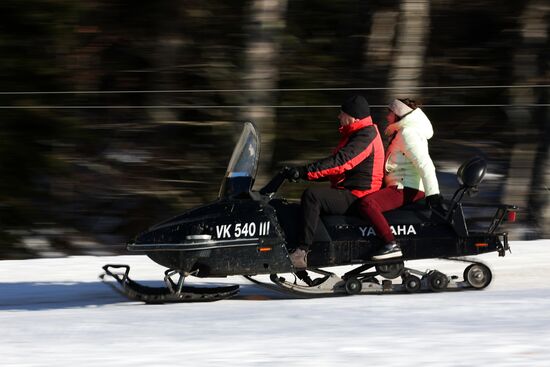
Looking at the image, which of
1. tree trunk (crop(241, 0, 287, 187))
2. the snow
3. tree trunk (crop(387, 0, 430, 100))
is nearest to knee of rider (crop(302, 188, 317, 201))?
the snow

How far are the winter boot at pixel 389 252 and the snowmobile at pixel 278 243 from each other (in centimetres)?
6

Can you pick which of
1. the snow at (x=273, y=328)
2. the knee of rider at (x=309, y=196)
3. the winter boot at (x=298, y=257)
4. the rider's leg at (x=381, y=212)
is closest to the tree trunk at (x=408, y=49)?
the snow at (x=273, y=328)

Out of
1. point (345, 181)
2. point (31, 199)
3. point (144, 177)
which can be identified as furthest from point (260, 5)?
point (345, 181)

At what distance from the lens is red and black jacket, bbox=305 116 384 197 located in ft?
26.5

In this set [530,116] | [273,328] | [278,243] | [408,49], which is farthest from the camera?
[530,116]

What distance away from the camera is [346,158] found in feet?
26.5

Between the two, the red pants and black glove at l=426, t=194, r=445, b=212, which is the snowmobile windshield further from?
black glove at l=426, t=194, r=445, b=212

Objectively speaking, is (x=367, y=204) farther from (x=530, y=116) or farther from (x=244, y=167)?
(x=530, y=116)

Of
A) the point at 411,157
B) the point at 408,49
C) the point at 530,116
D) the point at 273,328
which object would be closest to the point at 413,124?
the point at 411,157

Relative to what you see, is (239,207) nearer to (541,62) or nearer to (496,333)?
(496,333)

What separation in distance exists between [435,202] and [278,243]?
3.98ft

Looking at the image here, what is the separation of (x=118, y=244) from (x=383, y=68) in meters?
4.48

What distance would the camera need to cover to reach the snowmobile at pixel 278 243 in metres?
7.99

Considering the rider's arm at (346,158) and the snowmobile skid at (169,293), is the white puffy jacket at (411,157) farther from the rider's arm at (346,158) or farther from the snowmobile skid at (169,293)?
the snowmobile skid at (169,293)
